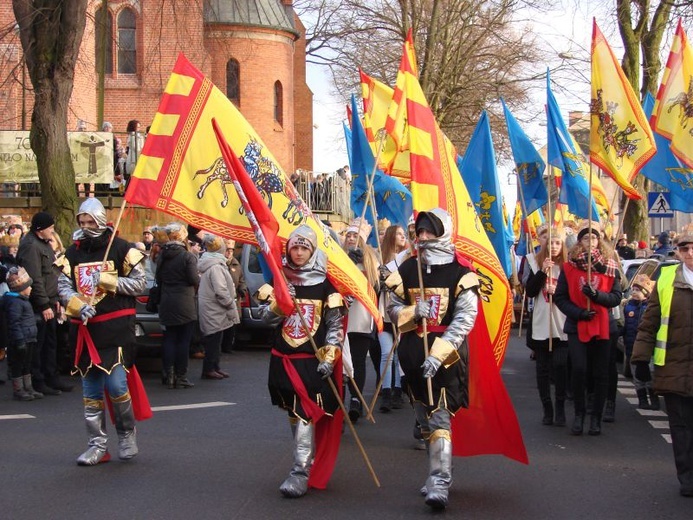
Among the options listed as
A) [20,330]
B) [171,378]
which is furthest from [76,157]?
[20,330]

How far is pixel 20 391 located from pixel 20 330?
0.70 m

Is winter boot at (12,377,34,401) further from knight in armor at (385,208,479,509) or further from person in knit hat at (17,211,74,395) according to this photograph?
knight in armor at (385,208,479,509)

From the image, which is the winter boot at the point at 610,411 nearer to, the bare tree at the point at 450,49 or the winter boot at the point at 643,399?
the winter boot at the point at 643,399

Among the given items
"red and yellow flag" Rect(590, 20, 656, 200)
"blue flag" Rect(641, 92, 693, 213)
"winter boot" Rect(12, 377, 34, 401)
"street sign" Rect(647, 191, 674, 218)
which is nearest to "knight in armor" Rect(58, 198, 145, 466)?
"winter boot" Rect(12, 377, 34, 401)

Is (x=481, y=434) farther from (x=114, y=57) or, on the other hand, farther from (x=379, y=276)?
(x=114, y=57)

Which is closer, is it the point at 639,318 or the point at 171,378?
the point at 639,318

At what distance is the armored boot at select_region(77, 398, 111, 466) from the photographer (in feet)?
27.1

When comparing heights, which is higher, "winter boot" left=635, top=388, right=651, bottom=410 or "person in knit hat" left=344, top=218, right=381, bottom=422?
"person in knit hat" left=344, top=218, right=381, bottom=422

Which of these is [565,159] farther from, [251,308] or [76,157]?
[76,157]

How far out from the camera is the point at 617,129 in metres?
11.4

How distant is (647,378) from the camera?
1154 cm

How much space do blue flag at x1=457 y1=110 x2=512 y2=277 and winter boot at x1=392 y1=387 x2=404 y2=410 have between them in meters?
1.56

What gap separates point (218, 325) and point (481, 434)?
6.65 m

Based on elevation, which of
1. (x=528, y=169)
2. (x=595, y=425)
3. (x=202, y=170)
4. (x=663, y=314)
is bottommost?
(x=595, y=425)
